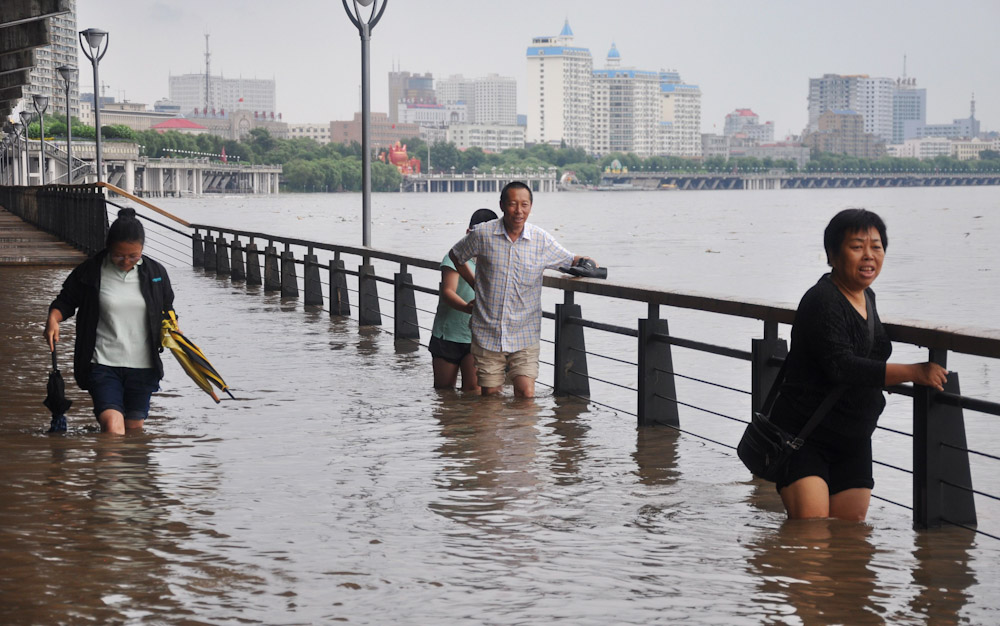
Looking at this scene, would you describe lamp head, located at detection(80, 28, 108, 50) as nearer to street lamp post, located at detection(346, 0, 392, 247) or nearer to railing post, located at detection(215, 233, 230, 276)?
railing post, located at detection(215, 233, 230, 276)

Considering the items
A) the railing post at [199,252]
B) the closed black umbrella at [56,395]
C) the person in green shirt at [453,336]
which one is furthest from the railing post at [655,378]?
the railing post at [199,252]

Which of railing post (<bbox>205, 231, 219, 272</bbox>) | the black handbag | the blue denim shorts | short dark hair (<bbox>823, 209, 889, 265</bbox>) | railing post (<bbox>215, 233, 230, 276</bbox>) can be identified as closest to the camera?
short dark hair (<bbox>823, 209, 889, 265</bbox>)

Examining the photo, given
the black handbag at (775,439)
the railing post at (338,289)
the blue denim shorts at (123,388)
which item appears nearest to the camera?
the black handbag at (775,439)

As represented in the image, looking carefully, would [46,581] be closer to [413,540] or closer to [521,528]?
[413,540]

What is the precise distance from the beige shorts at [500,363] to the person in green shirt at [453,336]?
510 mm

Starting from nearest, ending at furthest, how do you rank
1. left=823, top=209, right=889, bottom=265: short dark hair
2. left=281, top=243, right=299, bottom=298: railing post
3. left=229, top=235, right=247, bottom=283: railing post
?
1. left=823, top=209, right=889, bottom=265: short dark hair
2. left=281, top=243, right=299, bottom=298: railing post
3. left=229, top=235, right=247, bottom=283: railing post

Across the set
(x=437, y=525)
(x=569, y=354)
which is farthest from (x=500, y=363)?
(x=437, y=525)

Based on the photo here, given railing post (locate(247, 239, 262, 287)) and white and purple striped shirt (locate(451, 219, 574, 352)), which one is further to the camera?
railing post (locate(247, 239, 262, 287))

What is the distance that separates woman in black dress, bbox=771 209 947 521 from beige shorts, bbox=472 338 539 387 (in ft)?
12.9

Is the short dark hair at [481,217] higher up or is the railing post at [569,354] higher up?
the short dark hair at [481,217]

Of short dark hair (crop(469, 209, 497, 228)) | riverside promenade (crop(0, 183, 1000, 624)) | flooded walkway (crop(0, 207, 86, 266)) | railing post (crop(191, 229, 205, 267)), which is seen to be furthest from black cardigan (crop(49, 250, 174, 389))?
railing post (crop(191, 229, 205, 267))

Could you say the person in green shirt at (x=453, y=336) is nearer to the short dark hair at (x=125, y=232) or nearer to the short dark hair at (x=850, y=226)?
the short dark hair at (x=125, y=232)

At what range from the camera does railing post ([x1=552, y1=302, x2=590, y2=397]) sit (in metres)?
10.3

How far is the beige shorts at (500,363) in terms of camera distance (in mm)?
9609
